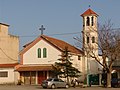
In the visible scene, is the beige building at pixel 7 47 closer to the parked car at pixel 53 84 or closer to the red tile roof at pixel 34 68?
the red tile roof at pixel 34 68

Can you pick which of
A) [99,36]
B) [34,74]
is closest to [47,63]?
[34,74]

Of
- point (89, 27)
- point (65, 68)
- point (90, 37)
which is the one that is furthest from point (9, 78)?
point (89, 27)

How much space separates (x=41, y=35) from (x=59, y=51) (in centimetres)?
431

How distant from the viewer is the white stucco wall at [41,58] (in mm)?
60188

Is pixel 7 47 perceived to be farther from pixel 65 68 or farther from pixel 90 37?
pixel 65 68

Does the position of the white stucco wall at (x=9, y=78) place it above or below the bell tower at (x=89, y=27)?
below

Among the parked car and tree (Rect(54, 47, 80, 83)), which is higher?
tree (Rect(54, 47, 80, 83))

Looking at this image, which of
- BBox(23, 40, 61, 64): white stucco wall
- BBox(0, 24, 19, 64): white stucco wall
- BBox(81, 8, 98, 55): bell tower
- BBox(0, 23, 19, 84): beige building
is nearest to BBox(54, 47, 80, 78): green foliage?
BBox(23, 40, 61, 64): white stucco wall

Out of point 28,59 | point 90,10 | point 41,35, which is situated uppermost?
point 90,10

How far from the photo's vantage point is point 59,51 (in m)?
59.6

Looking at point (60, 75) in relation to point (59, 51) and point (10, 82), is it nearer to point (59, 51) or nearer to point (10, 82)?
point (59, 51)

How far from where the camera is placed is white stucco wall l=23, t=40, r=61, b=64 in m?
60.2

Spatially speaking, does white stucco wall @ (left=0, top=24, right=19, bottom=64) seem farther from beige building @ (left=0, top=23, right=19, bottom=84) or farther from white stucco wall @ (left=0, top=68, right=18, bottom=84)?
white stucco wall @ (left=0, top=68, right=18, bottom=84)

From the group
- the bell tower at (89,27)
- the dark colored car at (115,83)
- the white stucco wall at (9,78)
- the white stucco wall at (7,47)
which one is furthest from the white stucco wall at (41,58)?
the dark colored car at (115,83)
